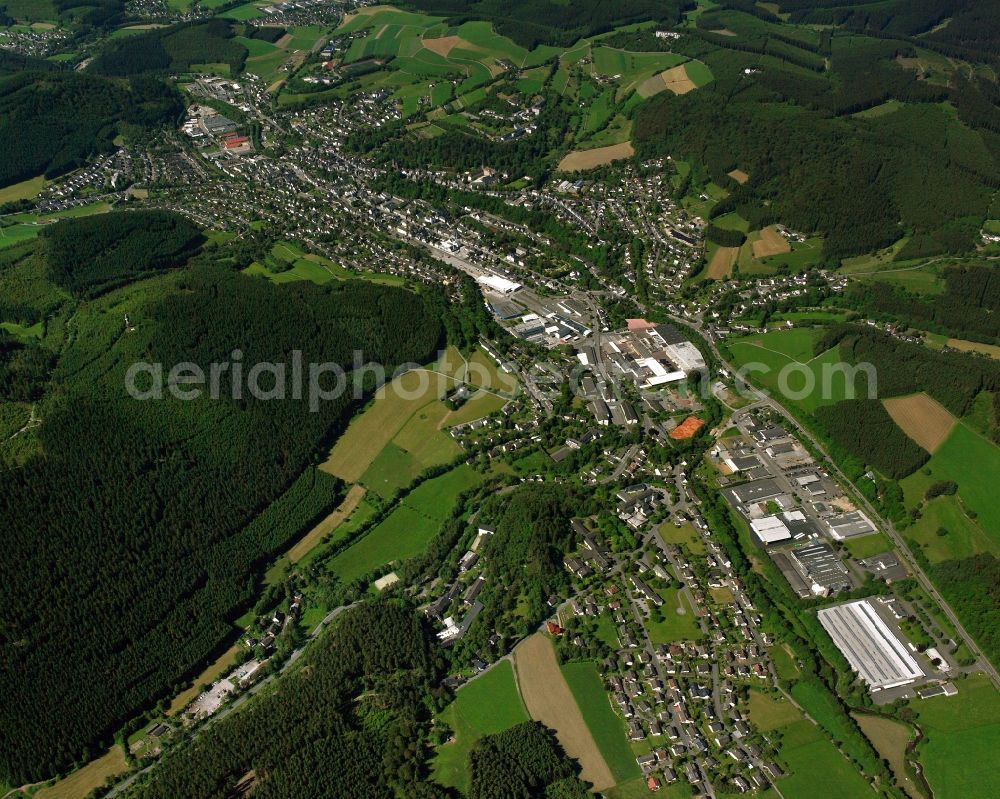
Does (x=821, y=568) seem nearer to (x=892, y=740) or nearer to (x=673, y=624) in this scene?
(x=673, y=624)

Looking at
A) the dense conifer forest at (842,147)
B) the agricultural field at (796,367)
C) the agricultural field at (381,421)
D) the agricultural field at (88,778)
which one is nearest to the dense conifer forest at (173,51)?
the dense conifer forest at (842,147)

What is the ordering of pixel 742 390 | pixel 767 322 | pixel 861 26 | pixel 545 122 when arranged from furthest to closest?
pixel 861 26, pixel 545 122, pixel 767 322, pixel 742 390

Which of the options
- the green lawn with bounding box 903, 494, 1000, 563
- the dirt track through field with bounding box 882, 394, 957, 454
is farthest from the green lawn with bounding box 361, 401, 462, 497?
the dirt track through field with bounding box 882, 394, 957, 454

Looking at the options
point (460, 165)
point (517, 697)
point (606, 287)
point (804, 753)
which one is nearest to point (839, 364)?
point (606, 287)

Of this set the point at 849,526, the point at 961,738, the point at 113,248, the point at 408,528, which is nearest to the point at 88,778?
the point at 408,528

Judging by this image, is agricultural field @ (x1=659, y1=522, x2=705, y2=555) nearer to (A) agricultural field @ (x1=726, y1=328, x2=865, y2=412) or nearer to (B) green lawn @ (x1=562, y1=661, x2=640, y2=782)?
(B) green lawn @ (x1=562, y1=661, x2=640, y2=782)

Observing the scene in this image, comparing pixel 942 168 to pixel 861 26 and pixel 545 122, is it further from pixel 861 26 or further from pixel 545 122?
pixel 861 26
